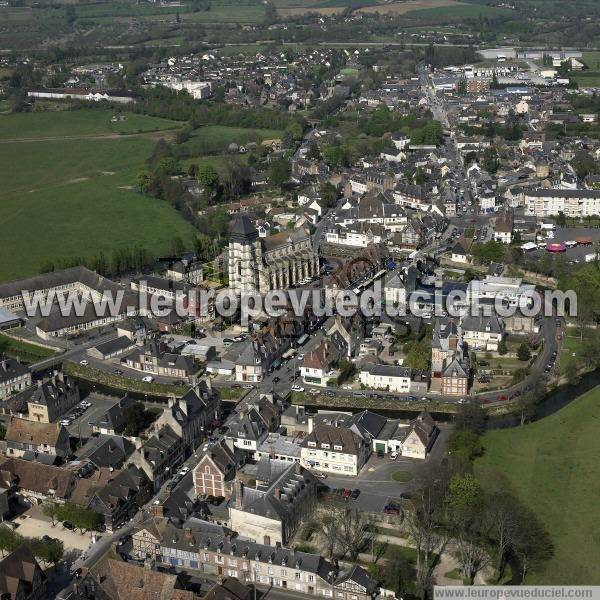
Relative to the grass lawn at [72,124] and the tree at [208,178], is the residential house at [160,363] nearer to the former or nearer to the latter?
the tree at [208,178]

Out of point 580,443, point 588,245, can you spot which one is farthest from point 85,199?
point 580,443

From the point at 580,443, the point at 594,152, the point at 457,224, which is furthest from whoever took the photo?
the point at 594,152

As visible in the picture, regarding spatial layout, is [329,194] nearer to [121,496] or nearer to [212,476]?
[212,476]

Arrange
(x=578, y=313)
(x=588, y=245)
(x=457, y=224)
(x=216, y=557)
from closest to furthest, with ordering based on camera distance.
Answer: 1. (x=216, y=557)
2. (x=578, y=313)
3. (x=588, y=245)
4. (x=457, y=224)

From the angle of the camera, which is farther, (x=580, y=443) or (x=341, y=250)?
(x=341, y=250)

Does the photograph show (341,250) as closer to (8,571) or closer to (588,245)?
(588,245)

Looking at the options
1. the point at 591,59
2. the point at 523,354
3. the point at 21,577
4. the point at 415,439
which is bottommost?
the point at 523,354

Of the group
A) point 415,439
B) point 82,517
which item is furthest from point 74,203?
point 82,517
